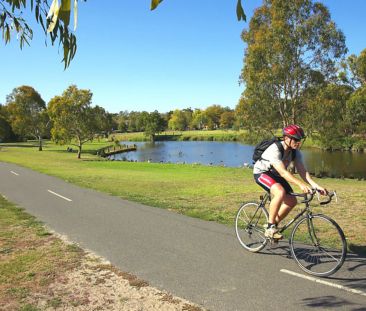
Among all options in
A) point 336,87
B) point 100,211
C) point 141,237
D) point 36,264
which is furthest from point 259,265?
point 336,87

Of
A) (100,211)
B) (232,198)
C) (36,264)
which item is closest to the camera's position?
(36,264)

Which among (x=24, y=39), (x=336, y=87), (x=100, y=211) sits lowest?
(x=100, y=211)

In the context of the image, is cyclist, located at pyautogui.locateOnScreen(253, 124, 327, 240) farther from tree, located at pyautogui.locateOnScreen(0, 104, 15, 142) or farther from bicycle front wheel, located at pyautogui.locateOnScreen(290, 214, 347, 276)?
tree, located at pyautogui.locateOnScreen(0, 104, 15, 142)

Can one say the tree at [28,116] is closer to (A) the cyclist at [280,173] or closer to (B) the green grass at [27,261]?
(B) the green grass at [27,261]

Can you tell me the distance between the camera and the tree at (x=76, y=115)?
1789 inches

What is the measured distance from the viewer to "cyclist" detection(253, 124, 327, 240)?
602 cm

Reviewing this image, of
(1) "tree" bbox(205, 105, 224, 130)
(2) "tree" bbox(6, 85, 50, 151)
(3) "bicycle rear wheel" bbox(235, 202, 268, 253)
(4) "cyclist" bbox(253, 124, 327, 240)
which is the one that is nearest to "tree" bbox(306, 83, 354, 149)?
(3) "bicycle rear wheel" bbox(235, 202, 268, 253)

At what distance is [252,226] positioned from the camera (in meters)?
7.04

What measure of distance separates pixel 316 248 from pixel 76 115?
139ft

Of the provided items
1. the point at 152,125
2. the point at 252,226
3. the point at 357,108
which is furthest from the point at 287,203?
the point at 152,125

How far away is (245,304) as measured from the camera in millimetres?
4762

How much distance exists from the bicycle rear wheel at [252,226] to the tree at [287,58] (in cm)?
2478

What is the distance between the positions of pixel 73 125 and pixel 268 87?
23998 mm

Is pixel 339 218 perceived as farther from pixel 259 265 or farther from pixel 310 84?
pixel 310 84
